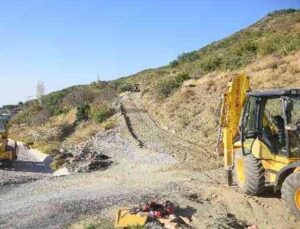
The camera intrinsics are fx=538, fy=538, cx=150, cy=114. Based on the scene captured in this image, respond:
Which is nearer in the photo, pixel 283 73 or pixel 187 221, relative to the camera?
pixel 187 221

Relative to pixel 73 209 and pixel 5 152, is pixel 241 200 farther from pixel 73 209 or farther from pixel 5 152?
pixel 5 152

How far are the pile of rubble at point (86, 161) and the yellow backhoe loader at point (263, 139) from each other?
6.89 metres

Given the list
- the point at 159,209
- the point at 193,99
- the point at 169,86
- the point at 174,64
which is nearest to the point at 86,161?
the point at 193,99

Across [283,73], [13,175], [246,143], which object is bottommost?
[13,175]

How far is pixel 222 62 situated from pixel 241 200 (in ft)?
76.7

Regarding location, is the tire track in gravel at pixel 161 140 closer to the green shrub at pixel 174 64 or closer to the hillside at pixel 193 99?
the hillside at pixel 193 99

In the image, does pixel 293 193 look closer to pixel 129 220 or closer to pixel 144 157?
pixel 129 220

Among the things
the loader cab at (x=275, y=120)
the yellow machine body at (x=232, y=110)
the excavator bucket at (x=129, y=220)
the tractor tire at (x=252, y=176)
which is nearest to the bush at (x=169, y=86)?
the yellow machine body at (x=232, y=110)

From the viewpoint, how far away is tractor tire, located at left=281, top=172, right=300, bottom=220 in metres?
9.92

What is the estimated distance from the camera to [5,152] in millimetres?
23516

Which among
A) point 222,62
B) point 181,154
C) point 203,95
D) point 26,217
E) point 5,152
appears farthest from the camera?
point 222,62

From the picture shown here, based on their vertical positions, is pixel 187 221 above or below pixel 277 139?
below

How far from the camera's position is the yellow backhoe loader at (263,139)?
10.6 meters

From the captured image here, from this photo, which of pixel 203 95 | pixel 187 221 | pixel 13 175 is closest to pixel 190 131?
pixel 203 95
